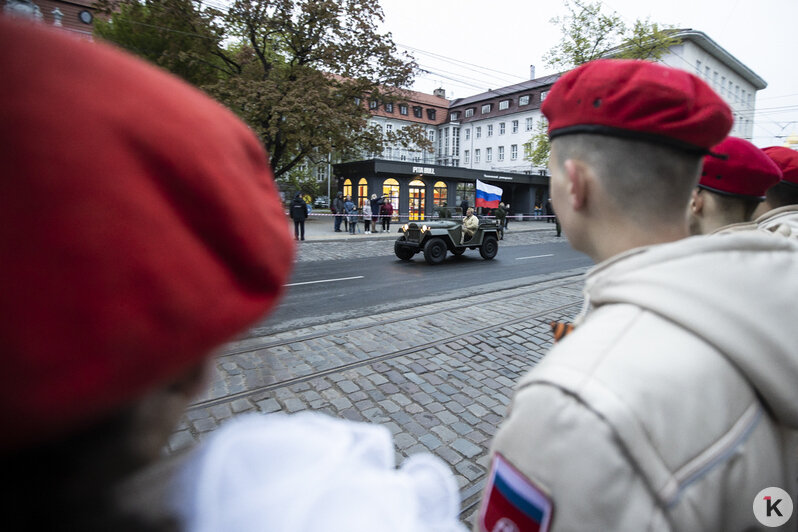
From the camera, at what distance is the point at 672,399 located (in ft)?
2.57

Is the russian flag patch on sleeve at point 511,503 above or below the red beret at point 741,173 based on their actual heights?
below

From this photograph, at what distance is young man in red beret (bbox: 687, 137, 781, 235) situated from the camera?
2.31 meters

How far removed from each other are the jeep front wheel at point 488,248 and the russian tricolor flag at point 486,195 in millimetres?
8798

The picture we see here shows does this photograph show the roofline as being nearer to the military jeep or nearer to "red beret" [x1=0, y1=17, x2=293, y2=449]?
the military jeep

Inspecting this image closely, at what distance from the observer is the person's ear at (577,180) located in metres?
1.15

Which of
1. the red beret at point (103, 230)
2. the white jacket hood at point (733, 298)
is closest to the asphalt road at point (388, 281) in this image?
the white jacket hood at point (733, 298)

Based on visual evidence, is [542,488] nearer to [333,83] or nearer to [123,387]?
[123,387]

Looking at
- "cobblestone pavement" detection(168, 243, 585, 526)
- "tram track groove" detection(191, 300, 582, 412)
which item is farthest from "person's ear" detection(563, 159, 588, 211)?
"tram track groove" detection(191, 300, 582, 412)

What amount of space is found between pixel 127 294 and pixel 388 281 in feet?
27.0

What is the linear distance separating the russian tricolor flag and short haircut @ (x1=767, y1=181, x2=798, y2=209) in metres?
18.1

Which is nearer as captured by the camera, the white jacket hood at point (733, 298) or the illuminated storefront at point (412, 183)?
the white jacket hood at point (733, 298)

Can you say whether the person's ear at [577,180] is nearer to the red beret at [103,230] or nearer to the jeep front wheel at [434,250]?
the red beret at [103,230]

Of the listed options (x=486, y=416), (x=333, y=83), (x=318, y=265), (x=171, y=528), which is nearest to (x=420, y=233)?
(x=318, y=265)

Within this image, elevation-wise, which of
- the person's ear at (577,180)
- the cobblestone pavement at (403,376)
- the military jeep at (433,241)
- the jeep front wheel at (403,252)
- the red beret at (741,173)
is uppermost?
the red beret at (741,173)
